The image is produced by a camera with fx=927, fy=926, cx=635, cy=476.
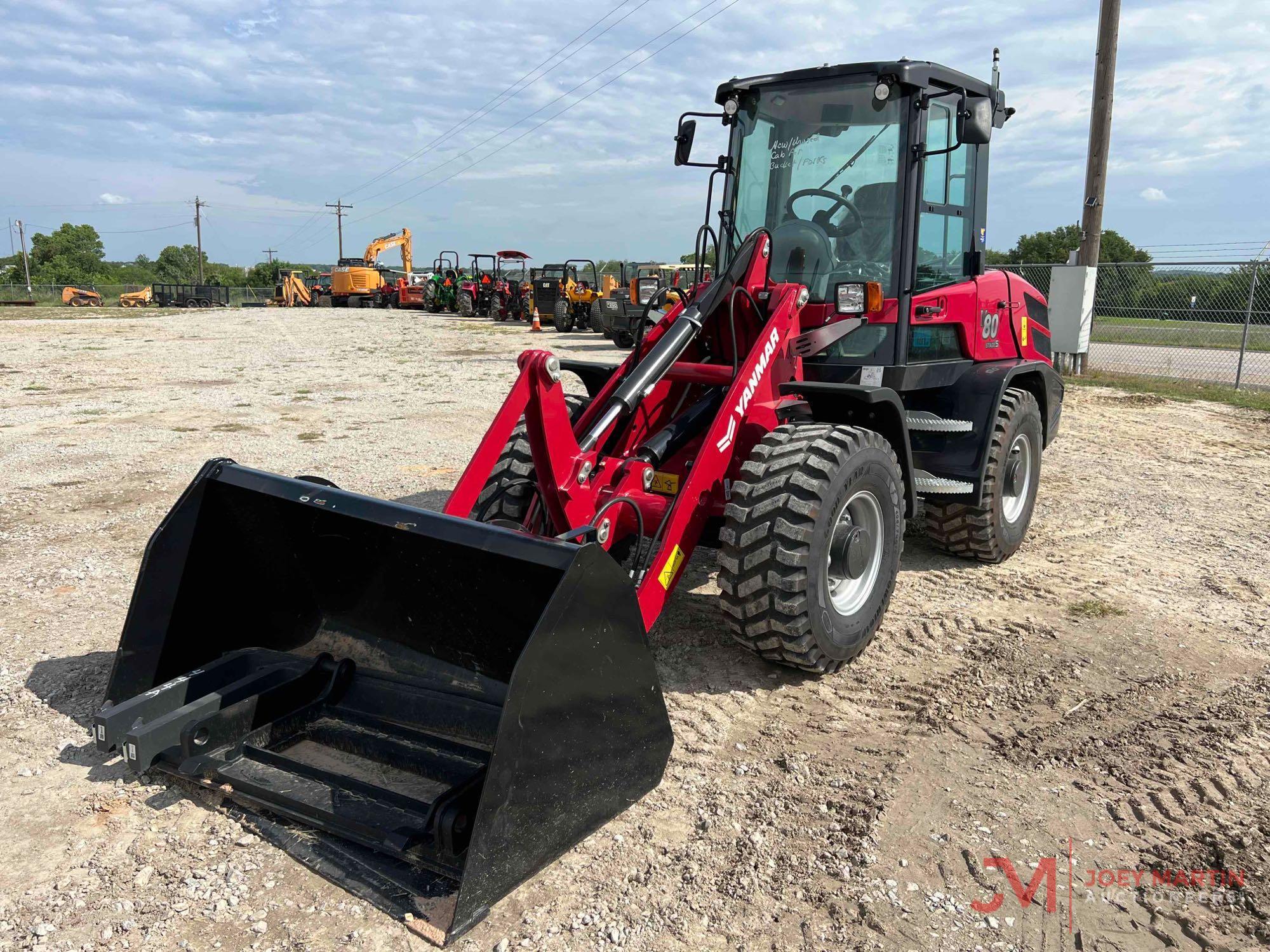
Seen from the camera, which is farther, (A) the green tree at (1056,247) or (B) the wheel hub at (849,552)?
(A) the green tree at (1056,247)

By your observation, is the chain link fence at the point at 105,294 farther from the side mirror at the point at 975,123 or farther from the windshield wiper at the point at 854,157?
the side mirror at the point at 975,123

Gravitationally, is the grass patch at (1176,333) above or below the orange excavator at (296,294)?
below

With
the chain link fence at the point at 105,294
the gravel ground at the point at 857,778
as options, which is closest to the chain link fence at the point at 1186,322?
the gravel ground at the point at 857,778

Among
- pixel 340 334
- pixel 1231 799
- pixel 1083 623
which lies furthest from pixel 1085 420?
pixel 340 334

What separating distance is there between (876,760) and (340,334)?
22777 mm

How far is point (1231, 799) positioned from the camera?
3135 mm

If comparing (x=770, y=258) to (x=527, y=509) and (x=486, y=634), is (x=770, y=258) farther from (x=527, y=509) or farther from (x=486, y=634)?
(x=486, y=634)

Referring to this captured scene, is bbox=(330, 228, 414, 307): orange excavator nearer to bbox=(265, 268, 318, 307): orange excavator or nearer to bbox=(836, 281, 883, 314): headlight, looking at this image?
bbox=(265, 268, 318, 307): orange excavator

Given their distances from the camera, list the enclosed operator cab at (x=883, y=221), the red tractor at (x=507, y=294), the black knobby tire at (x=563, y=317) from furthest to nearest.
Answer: the red tractor at (x=507, y=294) → the black knobby tire at (x=563, y=317) → the enclosed operator cab at (x=883, y=221)

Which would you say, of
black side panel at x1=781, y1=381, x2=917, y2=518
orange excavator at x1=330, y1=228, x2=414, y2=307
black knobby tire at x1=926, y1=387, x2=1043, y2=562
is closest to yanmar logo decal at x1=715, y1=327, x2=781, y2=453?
black side panel at x1=781, y1=381, x2=917, y2=518

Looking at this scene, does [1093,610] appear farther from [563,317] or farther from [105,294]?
[105,294]

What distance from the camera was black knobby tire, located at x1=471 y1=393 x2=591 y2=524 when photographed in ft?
13.6

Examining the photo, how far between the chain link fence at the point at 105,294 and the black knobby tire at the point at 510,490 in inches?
1945

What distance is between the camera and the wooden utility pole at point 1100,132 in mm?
13297
